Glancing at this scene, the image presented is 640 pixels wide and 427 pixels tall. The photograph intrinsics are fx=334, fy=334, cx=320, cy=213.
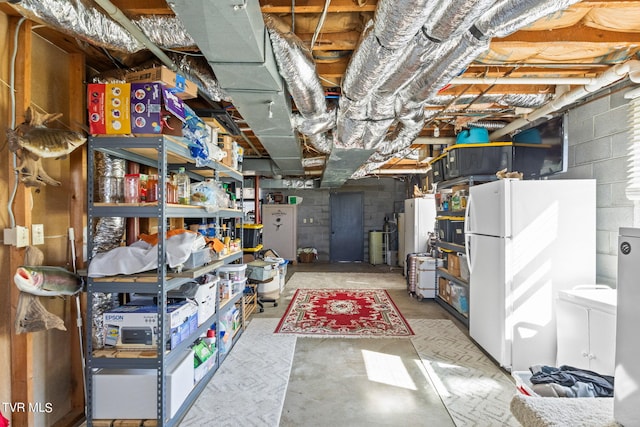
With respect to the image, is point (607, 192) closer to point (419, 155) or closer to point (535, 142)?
point (535, 142)

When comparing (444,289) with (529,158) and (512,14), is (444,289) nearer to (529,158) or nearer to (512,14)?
(529,158)

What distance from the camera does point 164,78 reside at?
1.91 meters

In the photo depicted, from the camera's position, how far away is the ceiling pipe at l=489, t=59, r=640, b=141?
7.32 feet

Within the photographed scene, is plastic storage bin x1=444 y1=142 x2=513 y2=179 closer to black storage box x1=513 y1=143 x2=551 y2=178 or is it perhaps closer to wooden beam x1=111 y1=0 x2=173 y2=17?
black storage box x1=513 y1=143 x2=551 y2=178

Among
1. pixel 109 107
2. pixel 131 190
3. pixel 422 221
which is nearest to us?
pixel 109 107

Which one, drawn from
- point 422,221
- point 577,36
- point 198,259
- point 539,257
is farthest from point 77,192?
point 422,221

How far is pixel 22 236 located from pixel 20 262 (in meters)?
0.14

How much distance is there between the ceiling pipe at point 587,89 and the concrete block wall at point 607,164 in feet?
0.67

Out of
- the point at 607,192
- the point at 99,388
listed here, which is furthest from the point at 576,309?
the point at 99,388

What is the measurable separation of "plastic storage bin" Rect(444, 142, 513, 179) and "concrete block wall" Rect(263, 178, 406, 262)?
5.12 meters

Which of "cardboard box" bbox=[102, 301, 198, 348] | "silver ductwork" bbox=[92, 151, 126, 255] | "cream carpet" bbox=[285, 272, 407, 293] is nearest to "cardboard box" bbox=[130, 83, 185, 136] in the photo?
"silver ductwork" bbox=[92, 151, 126, 255]

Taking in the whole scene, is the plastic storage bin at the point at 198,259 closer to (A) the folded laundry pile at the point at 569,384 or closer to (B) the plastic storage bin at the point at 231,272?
(B) the plastic storage bin at the point at 231,272

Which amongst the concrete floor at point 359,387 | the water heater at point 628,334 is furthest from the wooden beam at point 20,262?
the water heater at point 628,334

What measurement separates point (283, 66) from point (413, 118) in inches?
58.3
